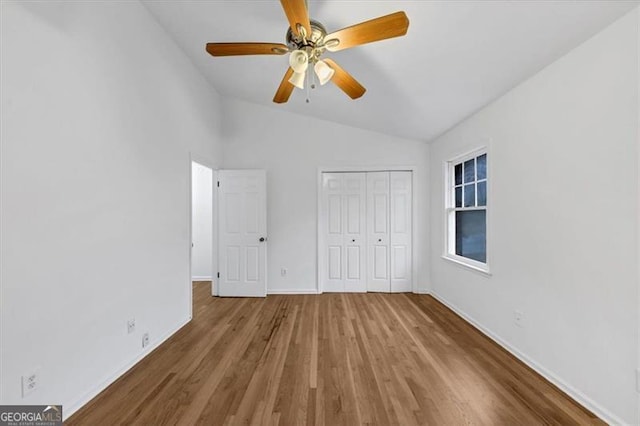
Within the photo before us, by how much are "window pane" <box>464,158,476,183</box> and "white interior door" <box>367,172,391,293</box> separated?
1192 millimetres

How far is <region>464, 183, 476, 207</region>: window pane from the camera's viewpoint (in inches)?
130

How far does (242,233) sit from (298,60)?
2955mm

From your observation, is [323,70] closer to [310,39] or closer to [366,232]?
[310,39]

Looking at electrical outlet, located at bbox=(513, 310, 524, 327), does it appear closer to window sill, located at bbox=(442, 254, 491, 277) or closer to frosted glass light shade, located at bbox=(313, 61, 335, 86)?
window sill, located at bbox=(442, 254, 491, 277)

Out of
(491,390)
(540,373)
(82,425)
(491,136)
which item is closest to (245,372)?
(82,425)

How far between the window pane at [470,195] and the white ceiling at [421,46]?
0.85m

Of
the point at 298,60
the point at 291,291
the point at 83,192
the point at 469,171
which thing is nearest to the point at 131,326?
the point at 83,192

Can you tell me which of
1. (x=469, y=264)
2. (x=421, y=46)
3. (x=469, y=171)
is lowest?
(x=469, y=264)

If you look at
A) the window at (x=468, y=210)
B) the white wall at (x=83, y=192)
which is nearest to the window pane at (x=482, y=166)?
the window at (x=468, y=210)

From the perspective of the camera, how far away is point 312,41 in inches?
70.4

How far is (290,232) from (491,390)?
10.3 ft

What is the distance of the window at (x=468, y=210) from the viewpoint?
3090 mm

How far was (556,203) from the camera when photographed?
1.99 m

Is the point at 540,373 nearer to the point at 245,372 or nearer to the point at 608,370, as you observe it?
the point at 608,370
